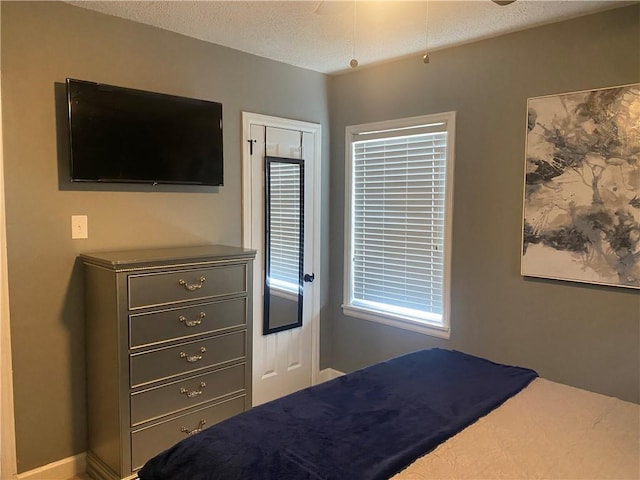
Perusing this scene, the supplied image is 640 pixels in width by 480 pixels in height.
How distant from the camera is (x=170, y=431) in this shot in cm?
262

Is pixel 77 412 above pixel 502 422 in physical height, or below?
below

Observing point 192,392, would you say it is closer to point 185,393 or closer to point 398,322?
point 185,393

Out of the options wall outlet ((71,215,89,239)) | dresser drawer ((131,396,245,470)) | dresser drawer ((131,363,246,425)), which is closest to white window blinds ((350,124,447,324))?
dresser drawer ((131,363,246,425))

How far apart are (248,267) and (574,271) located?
184 centimetres

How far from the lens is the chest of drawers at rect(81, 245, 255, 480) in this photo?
7.99ft

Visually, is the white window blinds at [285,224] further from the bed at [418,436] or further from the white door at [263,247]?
the bed at [418,436]

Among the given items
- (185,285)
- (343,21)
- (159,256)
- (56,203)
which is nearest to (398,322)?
(185,285)

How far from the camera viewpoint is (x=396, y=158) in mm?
3561

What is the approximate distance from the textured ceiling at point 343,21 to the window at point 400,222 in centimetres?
55

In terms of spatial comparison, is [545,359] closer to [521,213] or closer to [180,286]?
[521,213]

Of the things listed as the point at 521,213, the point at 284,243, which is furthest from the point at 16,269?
the point at 521,213

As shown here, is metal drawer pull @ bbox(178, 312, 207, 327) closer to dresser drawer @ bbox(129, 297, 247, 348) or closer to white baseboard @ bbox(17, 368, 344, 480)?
dresser drawer @ bbox(129, 297, 247, 348)

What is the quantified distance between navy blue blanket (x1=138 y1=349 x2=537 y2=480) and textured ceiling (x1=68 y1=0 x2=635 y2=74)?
1.63 meters

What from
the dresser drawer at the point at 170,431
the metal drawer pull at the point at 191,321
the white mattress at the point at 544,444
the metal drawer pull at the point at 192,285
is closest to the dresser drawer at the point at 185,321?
the metal drawer pull at the point at 191,321
